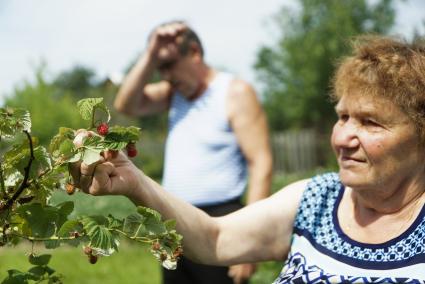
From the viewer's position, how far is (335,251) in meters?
2.08

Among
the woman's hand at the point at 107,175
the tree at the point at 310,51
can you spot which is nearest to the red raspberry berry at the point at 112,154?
the woman's hand at the point at 107,175

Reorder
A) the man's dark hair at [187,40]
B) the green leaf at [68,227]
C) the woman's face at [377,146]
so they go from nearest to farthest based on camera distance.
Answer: the green leaf at [68,227], the woman's face at [377,146], the man's dark hair at [187,40]

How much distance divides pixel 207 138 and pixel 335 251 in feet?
5.37

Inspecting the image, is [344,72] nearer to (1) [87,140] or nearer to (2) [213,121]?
(1) [87,140]

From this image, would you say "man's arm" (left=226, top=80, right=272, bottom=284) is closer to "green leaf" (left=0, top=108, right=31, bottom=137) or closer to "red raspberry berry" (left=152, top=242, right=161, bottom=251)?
"red raspberry berry" (left=152, top=242, right=161, bottom=251)

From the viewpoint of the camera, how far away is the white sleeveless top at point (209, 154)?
3.62 meters

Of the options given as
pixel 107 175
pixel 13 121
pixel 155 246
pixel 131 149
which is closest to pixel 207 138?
pixel 107 175

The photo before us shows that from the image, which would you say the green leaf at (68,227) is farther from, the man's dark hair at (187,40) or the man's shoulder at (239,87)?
the man's dark hair at (187,40)

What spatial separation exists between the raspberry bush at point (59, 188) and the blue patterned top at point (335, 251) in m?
0.69

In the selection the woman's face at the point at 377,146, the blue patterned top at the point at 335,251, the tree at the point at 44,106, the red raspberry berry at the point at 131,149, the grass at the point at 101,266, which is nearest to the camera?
the red raspberry berry at the point at 131,149

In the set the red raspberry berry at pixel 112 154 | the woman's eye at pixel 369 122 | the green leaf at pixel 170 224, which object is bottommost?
the green leaf at pixel 170 224

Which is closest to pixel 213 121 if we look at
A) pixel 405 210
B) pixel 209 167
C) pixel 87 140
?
Answer: pixel 209 167

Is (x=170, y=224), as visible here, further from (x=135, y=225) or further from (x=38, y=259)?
(x=38, y=259)

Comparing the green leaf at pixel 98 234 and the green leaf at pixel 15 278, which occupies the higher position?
the green leaf at pixel 98 234
